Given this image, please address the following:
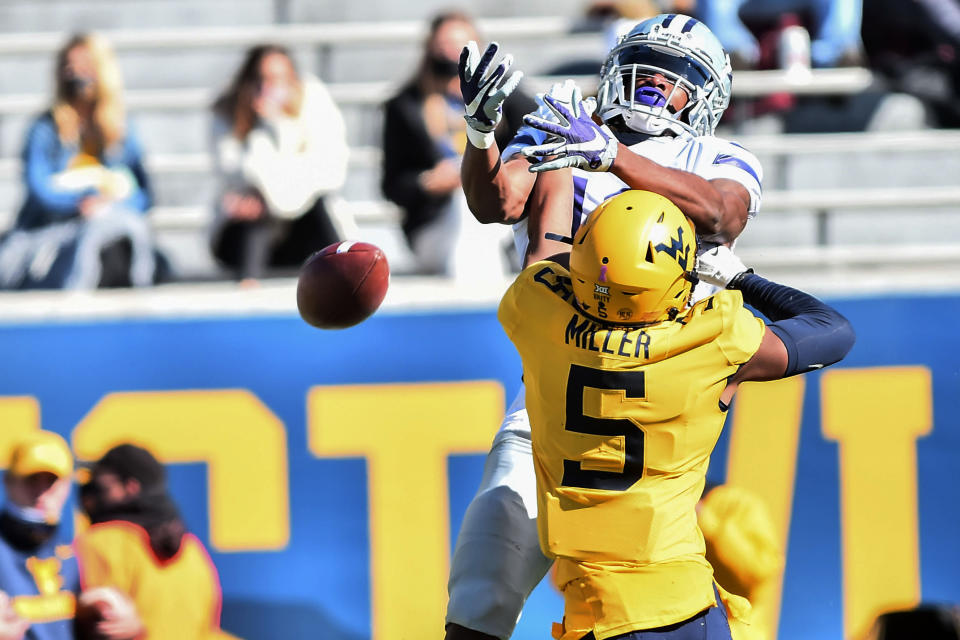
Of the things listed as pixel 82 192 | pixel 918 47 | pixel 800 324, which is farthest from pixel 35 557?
pixel 918 47

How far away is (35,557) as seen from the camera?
182 inches

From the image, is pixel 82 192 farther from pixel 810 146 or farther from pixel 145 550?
pixel 810 146

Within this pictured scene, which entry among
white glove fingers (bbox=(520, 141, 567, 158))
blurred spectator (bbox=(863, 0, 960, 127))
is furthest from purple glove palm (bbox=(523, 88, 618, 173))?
blurred spectator (bbox=(863, 0, 960, 127))

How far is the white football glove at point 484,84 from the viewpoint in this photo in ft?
9.31

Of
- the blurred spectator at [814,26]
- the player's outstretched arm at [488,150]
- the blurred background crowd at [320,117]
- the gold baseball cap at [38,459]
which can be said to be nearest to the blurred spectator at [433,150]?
→ the blurred background crowd at [320,117]

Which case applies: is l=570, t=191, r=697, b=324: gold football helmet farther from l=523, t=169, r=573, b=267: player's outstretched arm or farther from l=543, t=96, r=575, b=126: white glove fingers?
l=523, t=169, r=573, b=267: player's outstretched arm

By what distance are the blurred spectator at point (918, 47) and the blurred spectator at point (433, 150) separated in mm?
1803

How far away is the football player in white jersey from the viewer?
2.86 m

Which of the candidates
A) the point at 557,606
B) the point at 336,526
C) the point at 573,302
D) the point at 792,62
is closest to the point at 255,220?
the point at 336,526

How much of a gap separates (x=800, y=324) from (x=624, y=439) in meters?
0.51

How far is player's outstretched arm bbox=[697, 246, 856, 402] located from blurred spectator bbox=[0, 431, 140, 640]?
101 inches

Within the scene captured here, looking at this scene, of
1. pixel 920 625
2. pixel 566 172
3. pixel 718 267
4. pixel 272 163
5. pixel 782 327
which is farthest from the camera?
pixel 272 163

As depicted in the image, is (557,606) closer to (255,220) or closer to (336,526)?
(336,526)

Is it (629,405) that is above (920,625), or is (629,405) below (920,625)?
above
